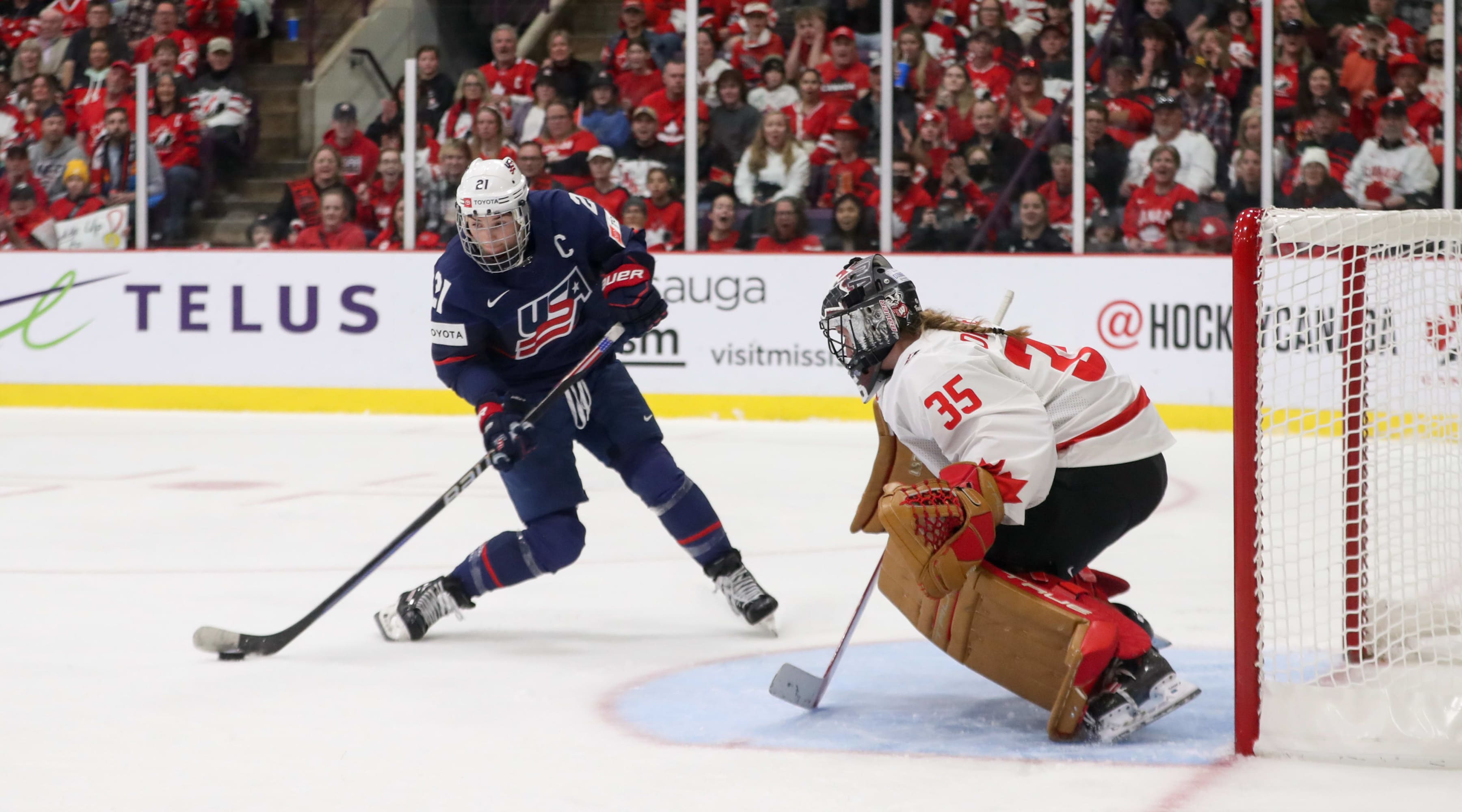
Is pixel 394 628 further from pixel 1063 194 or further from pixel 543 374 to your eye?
pixel 1063 194

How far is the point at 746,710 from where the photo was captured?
2.49m

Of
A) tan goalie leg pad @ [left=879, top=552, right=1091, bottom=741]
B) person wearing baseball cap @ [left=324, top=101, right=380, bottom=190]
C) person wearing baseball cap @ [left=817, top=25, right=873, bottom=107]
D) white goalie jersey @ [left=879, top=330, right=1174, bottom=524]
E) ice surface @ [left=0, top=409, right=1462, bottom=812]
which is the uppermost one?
person wearing baseball cap @ [left=817, top=25, right=873, bottom=107]

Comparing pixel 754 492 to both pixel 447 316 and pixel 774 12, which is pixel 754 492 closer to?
pixel 447 316

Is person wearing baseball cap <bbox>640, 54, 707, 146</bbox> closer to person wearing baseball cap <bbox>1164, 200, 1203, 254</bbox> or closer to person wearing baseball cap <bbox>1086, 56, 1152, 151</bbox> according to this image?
person wearing baseball cap <bbox>1086, 56, 1152, 151</bbox>

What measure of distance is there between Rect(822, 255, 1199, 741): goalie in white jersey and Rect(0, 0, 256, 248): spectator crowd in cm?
627

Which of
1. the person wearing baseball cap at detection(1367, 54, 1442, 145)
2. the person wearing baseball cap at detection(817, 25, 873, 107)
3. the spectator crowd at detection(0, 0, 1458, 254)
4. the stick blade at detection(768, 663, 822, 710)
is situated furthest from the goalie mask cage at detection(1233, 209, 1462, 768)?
the person wearing baseball cap at detection(817, 25, 873, 107)

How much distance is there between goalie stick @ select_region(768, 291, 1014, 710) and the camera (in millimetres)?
2451

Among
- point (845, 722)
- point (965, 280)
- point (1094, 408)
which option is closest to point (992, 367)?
point (1094, 408)

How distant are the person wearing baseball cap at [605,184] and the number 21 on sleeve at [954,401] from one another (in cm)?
525

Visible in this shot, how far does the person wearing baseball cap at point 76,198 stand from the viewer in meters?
7.87

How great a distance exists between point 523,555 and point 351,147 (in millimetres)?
5197

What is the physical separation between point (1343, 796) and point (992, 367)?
2.46ft

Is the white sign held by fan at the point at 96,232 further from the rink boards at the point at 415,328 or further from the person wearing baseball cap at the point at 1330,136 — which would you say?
the person wearing baseball cap at the point at 1330,136

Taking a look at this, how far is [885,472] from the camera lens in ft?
8.27
